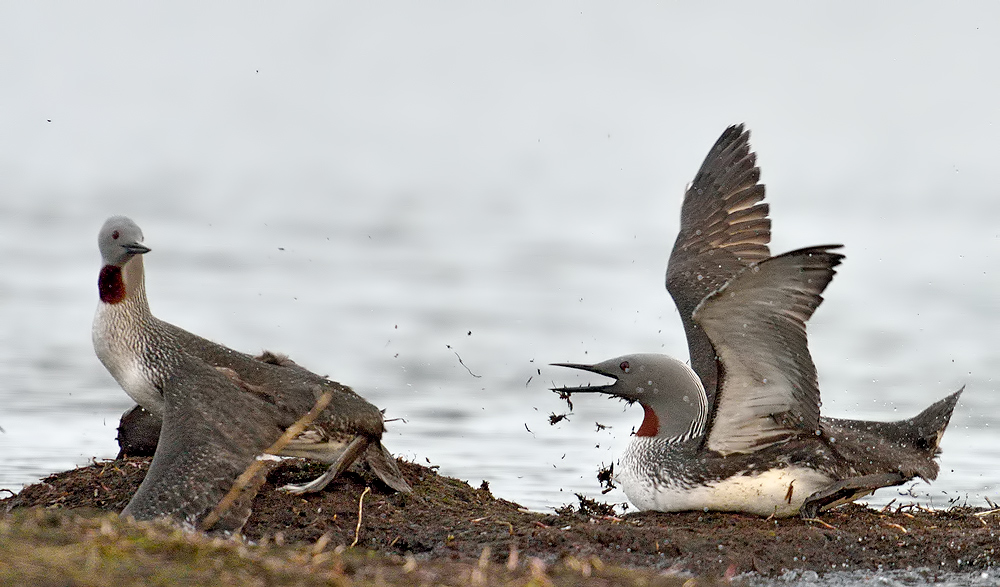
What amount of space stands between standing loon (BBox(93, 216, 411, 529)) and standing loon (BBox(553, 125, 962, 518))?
56.0 inches

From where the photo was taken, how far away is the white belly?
26.7 feet

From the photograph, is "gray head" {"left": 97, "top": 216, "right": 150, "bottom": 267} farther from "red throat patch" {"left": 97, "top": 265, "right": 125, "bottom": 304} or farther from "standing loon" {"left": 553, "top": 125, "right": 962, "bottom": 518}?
"standing loon" {"left": 553, "top": 125, "right": 962, "bottom": 518}

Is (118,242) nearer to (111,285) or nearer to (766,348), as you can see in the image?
(111,285)

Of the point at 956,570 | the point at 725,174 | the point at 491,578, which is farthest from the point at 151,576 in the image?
the point at 725,174

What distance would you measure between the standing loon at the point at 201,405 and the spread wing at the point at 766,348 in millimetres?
1994

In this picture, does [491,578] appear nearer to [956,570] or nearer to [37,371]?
[956,570]

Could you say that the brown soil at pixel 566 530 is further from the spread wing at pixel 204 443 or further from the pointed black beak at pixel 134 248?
the pointed black beak at pixel 134 248

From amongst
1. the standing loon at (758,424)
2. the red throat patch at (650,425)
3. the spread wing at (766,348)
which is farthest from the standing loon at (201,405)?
the spread wing at (766,348)

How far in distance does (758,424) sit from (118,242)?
13.4ft

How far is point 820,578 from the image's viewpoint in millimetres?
6730

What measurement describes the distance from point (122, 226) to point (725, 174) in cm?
450

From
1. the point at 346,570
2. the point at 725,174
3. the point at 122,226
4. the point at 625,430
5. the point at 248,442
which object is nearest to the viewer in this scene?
the point at 346,570

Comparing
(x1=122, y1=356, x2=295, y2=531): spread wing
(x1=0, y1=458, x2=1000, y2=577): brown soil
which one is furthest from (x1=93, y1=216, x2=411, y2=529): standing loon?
(x1=0, y1=458, x2=1000, y2=577): brown soil

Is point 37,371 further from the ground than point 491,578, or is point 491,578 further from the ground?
point 37,371
